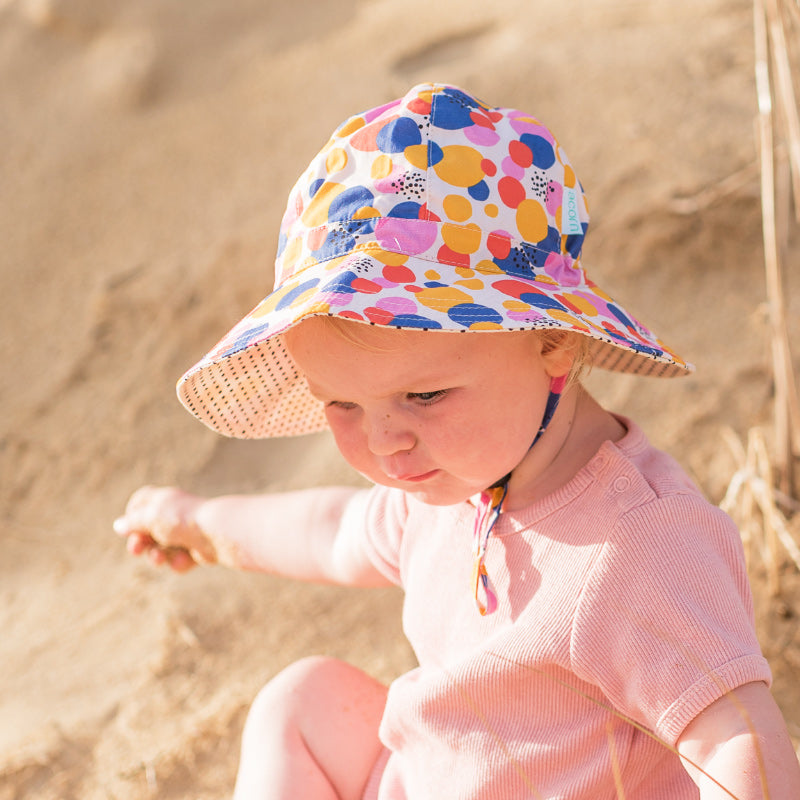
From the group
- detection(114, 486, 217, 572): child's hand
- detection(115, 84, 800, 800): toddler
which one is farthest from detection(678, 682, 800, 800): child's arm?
detection(114, 486, 217, 572): child's hand

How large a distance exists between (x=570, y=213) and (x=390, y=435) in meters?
0.40

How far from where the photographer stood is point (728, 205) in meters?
2.72

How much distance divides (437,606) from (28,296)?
2.36 metres

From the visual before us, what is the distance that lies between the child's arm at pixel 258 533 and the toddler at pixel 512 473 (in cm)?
31

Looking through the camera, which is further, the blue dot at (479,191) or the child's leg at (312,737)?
the child's leg at (312,737)

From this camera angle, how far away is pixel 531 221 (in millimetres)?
1238

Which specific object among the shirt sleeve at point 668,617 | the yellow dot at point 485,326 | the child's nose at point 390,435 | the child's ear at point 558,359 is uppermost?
the yellow dot at point 485,326

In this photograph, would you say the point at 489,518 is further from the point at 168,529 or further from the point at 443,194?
the point at 168,529

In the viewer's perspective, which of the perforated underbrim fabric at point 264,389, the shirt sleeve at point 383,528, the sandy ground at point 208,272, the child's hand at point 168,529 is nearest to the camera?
the perforated underbrim fabric at point 264,389

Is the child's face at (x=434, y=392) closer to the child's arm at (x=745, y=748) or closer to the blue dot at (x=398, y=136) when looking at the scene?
the blue dot at (x=398, y=136)

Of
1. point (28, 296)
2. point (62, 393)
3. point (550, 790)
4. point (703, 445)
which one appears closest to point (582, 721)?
point (550, 790)

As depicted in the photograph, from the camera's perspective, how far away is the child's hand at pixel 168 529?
6.35 feet

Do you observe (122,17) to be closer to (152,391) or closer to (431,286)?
(152,391)

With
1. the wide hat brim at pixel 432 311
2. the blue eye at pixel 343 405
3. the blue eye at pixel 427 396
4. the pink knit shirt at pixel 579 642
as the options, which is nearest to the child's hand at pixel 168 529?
the wide hat brim at pixel 432 311
